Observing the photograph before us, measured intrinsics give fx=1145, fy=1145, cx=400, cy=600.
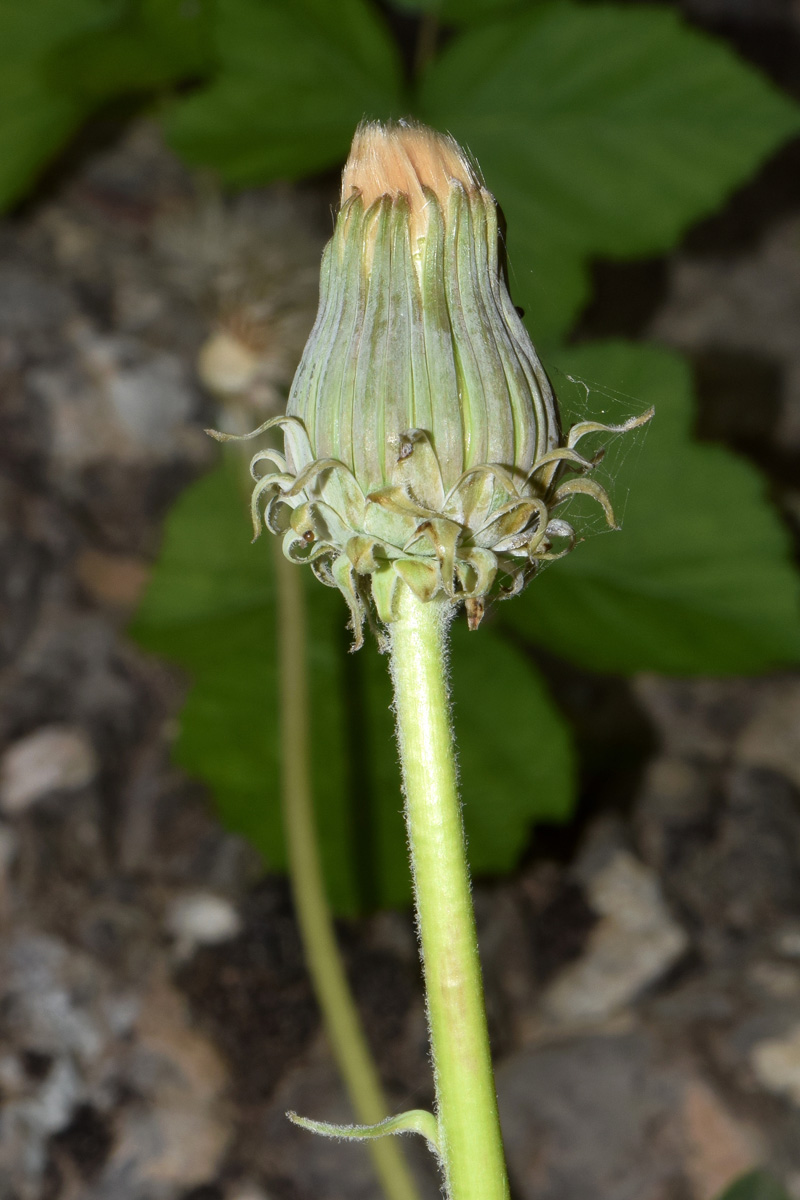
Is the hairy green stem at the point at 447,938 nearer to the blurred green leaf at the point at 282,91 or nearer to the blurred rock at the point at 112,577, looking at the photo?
the blurred green leaf at the point at 282,91

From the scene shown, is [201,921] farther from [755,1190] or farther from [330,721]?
[755,1190]

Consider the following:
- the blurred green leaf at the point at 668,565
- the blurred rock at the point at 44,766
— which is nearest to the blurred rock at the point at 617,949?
the blurred green leaf at the point at 668,565

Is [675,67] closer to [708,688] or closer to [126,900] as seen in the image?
[708,688]

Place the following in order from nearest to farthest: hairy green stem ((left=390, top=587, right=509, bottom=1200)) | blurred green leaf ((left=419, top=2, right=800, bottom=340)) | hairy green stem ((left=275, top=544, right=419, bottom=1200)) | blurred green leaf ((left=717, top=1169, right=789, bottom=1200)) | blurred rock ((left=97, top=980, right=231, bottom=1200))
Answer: hairy green stem ((left=390, top=587, right=509, bottom=1200)), blurred green leaf ((left=717, top=1169, right=789, bottom=1200)), hairy green stem ((left=275, top=544, right=419, bottom=1200)), blurred rock ((left=97, top=980, right=231, bottom=1200)), blurred green leaf ((left=419, top=2, right=800, bottom=340))

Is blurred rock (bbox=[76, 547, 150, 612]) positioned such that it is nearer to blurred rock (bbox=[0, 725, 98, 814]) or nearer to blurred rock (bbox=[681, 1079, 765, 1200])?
blurred rock (bbox=[0, 725, 98, 814])

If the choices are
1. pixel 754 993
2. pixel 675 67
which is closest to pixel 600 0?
pixel 675 67

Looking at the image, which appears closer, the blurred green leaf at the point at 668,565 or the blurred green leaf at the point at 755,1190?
the blurred green leaf at the point at 755,1190

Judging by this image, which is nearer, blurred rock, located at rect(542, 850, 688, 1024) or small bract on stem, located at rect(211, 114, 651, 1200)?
small bract on stem, located at rect(211, 114, 651, 1200)

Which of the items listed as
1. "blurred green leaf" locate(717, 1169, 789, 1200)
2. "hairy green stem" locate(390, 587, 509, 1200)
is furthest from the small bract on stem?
"blurred green leaf" locate(717, 1169, 789, 1200)
